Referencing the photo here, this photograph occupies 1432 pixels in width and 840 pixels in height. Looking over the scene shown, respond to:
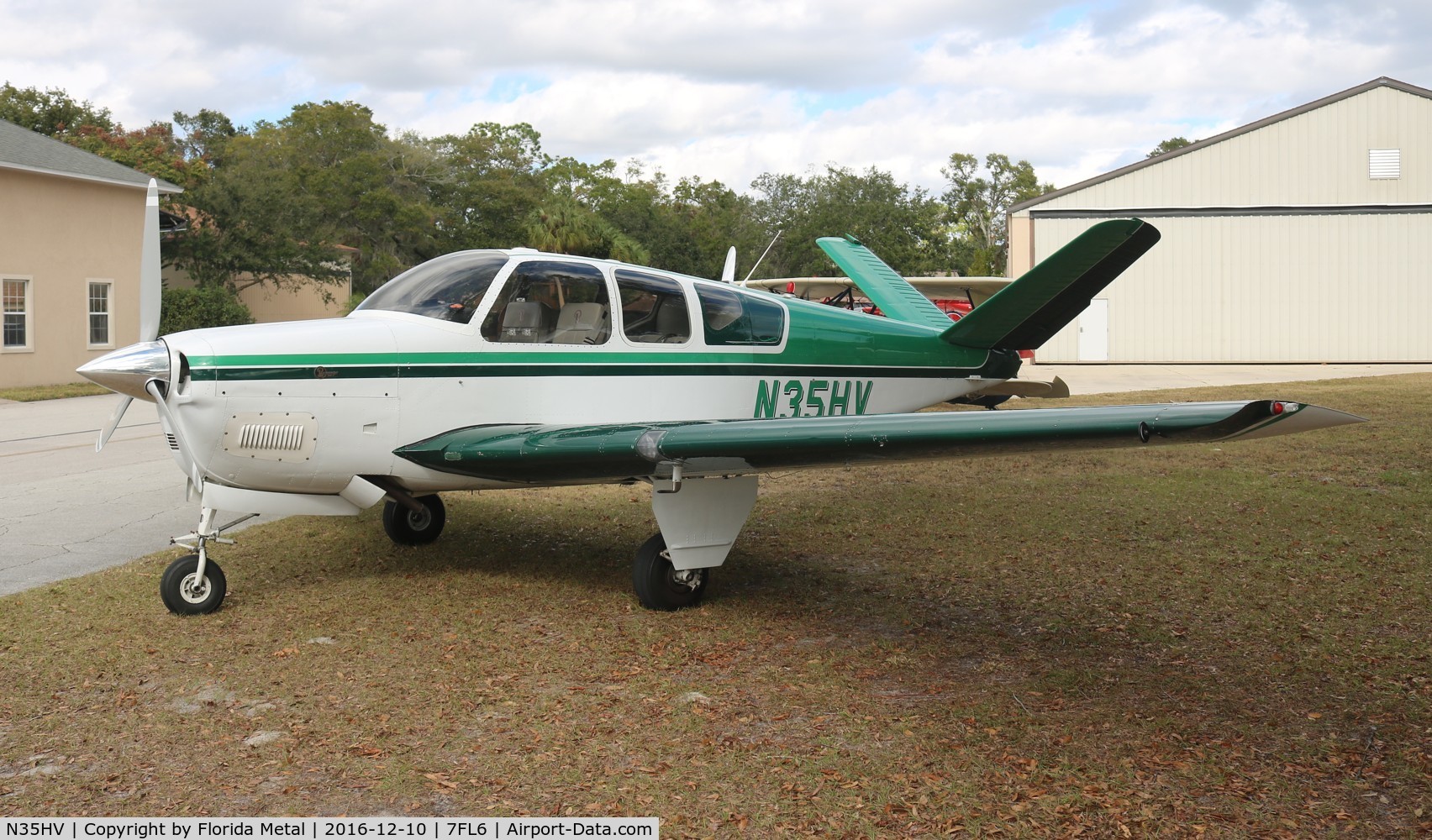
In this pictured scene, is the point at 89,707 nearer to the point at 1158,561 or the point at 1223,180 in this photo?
the point at 1158,561

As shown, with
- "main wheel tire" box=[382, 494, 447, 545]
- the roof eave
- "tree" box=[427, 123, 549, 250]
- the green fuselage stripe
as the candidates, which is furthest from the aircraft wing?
"tree" box=[427, 123, 549, 250]

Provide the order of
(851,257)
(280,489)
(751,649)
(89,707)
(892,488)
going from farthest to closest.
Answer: (851,257) < (892,488) < (280,489) < (751,649) < (89,707)

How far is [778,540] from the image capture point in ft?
26.1

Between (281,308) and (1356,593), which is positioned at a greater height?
(281,308)

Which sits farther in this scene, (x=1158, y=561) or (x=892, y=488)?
(x=892, y=488)

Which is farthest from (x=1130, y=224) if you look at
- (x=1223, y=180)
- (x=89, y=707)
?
(x=1223, y=180)

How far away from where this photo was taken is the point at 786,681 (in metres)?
4.91

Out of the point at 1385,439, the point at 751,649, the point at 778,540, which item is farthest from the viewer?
the point at 1385,439

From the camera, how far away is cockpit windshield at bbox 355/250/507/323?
621 centimetres

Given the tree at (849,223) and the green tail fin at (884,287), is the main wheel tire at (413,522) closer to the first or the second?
the green tail fin at (884,287)

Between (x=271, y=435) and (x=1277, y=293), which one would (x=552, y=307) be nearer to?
(x=271, y=435)

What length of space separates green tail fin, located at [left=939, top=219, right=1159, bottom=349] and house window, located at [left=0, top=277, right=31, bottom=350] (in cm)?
2269

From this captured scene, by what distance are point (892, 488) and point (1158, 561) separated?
128 inches

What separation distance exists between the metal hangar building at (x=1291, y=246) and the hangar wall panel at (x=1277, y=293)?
0.03 meters
